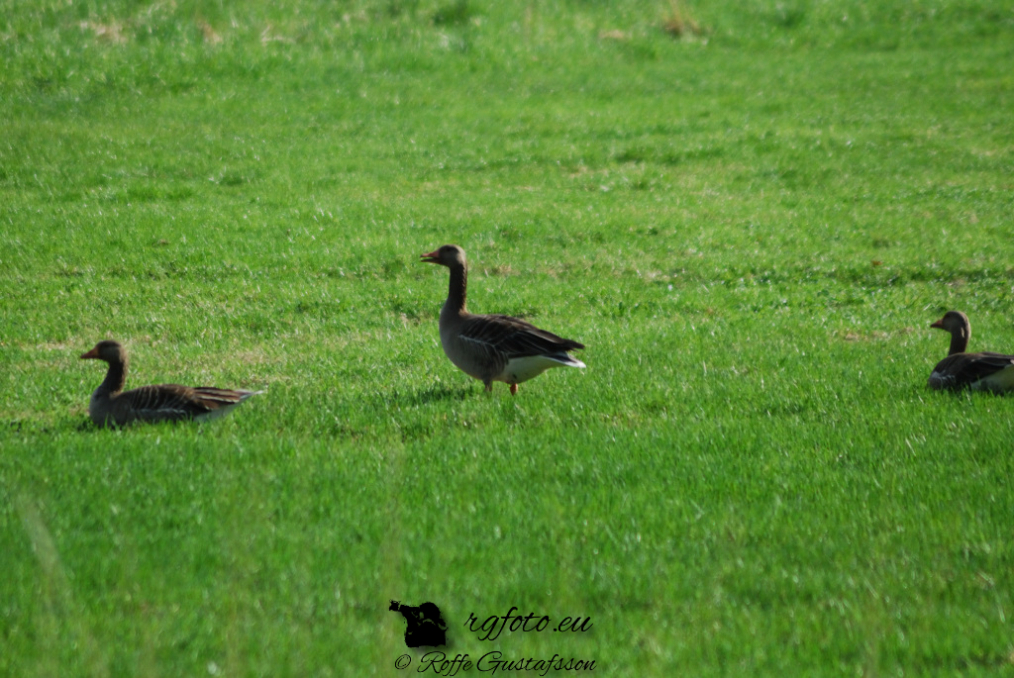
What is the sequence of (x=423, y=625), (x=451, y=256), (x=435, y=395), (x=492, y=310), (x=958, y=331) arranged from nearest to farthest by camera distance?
(x=423, y=625) < (x=435, y=395) < (x=958, y=331) < (x=451, y=256) < (x=492, y=310)

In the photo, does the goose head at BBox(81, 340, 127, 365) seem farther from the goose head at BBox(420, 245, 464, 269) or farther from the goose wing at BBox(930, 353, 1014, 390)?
the goose wing at BBox(930, 353, 1014, 390)

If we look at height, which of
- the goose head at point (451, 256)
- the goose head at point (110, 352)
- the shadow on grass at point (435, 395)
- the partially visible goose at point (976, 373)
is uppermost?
the goose head at point (451, 256)

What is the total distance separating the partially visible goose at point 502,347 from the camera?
9445 millimetres

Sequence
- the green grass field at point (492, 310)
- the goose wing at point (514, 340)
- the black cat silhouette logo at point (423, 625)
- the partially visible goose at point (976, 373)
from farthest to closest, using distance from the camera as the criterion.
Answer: the goose wing at point (514, 340)
the partially visible goose at point (976, 373)
the green grass field at point (492, 310)
the black cat silhouette logo at point (423, 625)

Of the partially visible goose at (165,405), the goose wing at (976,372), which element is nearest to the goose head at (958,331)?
the goose wing at (976,372)

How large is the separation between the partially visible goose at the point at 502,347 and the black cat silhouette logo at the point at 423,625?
404 cm

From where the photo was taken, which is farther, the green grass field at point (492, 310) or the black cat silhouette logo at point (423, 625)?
the green grass field at point (492, 310)

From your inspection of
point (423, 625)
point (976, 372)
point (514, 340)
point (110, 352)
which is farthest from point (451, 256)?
point (423, 625)

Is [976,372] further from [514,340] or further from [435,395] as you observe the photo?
[435,395]

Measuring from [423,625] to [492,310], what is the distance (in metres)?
8.86

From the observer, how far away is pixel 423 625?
5.41 m

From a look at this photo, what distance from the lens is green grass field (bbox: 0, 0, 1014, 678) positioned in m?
5.57

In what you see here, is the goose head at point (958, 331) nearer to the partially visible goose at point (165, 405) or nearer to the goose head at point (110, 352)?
the partially visible goose at point (165, 405)

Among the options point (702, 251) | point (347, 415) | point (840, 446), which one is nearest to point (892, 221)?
point (702, 251)
